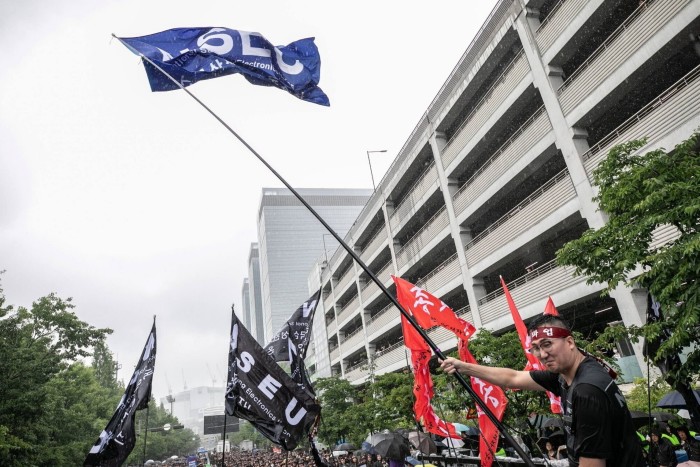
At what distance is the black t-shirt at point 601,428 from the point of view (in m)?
2.28

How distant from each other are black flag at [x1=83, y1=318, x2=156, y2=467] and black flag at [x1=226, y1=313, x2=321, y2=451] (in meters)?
2.16

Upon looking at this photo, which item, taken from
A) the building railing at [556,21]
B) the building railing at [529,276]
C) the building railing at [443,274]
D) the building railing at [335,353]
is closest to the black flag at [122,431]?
the building railing at [529,276]

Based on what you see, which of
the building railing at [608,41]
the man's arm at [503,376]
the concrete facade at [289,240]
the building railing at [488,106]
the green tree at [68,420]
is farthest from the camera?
the concrete facade at [289,240]

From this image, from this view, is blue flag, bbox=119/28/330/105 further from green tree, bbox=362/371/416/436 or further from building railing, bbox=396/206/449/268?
building railing, bbox=396/206/449/268

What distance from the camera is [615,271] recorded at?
26.2ft

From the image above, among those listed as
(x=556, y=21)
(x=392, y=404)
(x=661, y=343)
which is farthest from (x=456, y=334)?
(x=556, y=21)

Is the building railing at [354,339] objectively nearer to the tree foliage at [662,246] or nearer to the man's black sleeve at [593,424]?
the tree foliage at [662,246]

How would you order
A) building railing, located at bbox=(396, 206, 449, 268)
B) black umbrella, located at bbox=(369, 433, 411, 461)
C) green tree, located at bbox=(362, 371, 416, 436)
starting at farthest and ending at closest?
1. building railing, located at bbox=(396, 206, 449, 268)
2. green tree, located at bbox=(362, 371, 416, 436)
3. black umbrella, located at bbox=(369, 433, 411, 461)

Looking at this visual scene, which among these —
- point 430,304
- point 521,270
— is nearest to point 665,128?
point 430,304

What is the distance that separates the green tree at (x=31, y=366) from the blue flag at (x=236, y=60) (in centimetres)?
1272

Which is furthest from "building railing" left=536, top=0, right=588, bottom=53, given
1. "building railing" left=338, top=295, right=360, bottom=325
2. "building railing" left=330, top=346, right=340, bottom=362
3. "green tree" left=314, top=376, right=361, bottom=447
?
"building railing" left=330, top=346, right=340, bottom=362

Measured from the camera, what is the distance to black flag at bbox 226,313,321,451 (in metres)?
6.98

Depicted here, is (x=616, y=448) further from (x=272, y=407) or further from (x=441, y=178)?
(x=441, y=178)

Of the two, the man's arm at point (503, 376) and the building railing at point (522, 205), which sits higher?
the building railing at point (522, 205)
